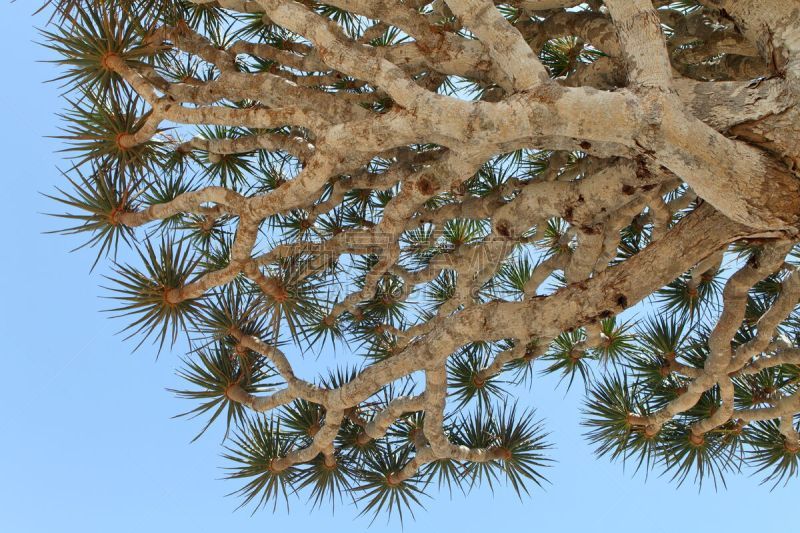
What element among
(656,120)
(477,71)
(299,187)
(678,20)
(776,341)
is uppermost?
(678,20)

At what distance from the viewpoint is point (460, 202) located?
4355mm

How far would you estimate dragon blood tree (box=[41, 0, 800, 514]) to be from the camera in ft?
8.43

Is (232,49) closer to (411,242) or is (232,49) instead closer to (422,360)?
(411,242)

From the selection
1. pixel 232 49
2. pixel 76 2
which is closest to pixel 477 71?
pixel 232 49

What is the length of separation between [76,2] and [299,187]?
1.53m

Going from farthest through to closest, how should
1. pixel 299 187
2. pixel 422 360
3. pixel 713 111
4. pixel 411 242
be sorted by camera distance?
pixel 411 242
pixel 422 360
pixel 299 187
pixel 713 111

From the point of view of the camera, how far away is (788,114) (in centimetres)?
246

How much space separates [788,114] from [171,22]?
3.28 meters

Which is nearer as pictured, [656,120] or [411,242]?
[656,120]

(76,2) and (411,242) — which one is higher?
(76,2)

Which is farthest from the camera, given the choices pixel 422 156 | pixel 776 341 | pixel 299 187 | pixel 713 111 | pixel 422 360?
pixel 776 341

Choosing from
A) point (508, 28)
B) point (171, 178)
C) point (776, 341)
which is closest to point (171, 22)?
point (171, 178)

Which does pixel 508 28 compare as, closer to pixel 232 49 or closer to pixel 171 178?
pixel 232 49

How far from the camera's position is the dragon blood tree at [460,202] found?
2.57 meters
